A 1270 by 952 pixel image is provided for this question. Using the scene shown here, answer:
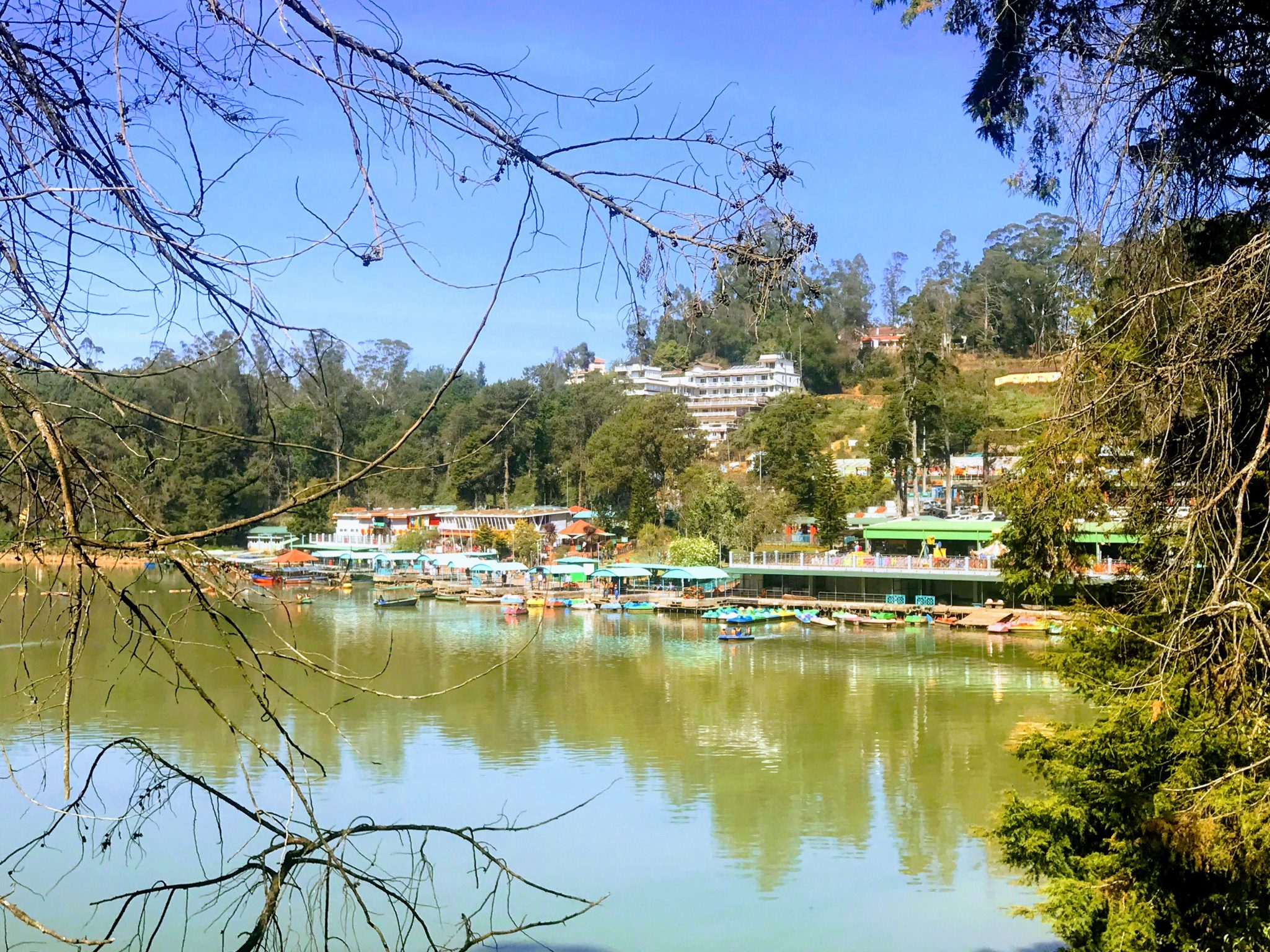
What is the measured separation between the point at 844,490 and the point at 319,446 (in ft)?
93.8

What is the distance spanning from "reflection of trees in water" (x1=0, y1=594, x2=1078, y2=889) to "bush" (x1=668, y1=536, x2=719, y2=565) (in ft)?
24.9

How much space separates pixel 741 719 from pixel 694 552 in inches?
556

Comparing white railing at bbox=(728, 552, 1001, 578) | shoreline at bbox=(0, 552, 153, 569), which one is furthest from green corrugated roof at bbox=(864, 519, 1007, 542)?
shoreline at bbox=(0, 552, 153, 569)

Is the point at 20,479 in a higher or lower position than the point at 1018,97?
lower

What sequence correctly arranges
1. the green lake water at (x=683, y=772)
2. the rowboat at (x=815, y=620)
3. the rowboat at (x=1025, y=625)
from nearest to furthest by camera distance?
the green lake water at (x=683, y=772) < the rowboat at (x=1025, y=625) < the rowboat at (x=815, y=620)

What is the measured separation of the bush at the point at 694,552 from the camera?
2608 centimetres

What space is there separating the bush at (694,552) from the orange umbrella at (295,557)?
905 cm

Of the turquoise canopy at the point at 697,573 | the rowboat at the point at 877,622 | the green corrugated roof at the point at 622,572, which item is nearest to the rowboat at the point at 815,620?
the rowboat at the point at 877,622

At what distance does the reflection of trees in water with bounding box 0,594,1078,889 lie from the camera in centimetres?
865

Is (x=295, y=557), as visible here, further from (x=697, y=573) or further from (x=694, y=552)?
(x=697, y=573)

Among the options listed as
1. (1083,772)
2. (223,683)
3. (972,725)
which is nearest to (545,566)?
(223,683)

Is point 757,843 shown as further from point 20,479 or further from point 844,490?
point 844,490

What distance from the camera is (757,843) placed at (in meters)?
7.89

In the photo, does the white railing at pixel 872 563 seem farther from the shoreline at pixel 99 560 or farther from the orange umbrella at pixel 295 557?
the shoreline at pixel 99 560
